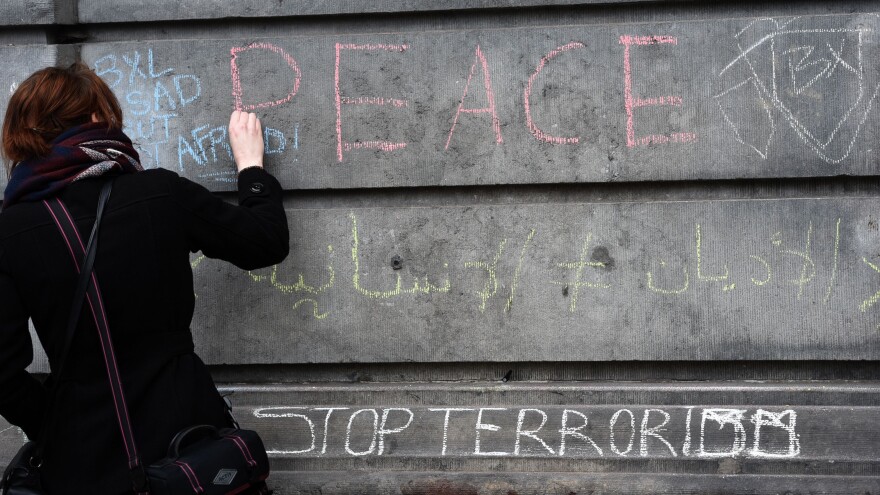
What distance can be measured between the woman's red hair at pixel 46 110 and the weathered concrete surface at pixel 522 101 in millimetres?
1246

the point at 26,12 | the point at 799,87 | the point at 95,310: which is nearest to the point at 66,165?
the point at 95,310

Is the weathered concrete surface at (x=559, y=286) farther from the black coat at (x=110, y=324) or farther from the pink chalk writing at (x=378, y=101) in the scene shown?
the black coat at (x=110, y=324)

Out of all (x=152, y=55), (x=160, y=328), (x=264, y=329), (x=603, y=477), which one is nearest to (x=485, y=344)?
(x=603, y=477)

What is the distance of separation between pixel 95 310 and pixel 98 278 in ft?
0.31

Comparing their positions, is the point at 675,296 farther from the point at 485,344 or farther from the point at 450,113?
the point at 450,113

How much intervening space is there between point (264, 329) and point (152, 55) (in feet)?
4.50

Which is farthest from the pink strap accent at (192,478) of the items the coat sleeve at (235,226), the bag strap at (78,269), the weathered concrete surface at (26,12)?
the weathered concrete surface at (26,12)

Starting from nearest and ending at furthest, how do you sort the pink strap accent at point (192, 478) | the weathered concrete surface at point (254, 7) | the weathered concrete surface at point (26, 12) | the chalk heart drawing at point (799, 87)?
the pink strap accent at point (192, 478)
the chalk heart drawing at point (799, 87)
the weathered concrete surface at point (254, 7)
the weathered concrete surface at point (26, 12)

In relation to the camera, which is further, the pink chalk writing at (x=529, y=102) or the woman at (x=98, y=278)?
the pink chalk writing at (x=529, y=102)

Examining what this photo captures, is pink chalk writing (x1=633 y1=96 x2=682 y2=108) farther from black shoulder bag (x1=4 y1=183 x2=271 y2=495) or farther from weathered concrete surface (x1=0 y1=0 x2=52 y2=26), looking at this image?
weathered concrete surface (x1=0 y1=0 x2=52 y2=26)

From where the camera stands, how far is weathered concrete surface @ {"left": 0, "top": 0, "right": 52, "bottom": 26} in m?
3.81

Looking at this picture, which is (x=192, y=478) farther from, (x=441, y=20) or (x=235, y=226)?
(x=441, y=20)

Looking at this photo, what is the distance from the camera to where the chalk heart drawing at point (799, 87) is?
3584 mm

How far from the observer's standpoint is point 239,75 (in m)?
3.78
